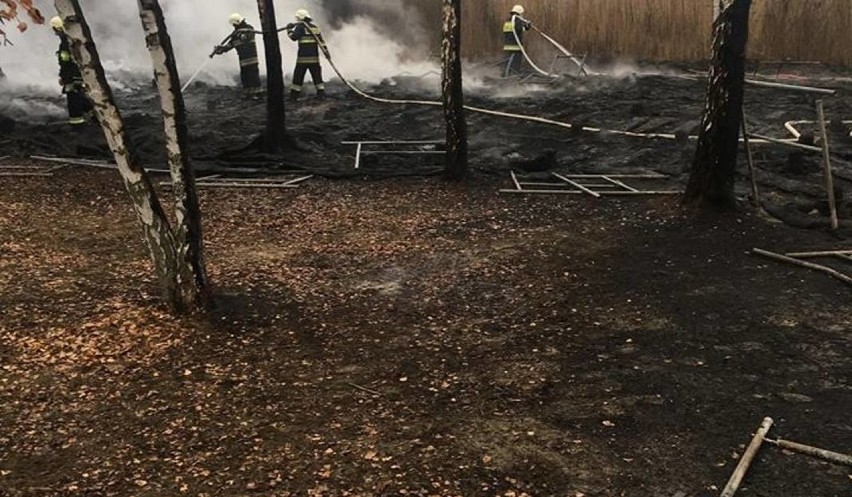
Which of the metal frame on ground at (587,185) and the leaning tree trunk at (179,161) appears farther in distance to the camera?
the metal frame on ground at (587,185)

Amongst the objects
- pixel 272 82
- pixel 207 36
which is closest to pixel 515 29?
pixel 272 82

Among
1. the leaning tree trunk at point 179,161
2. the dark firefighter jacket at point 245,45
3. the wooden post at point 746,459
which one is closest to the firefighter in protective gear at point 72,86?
the dark firefighter jacket at point 245,45

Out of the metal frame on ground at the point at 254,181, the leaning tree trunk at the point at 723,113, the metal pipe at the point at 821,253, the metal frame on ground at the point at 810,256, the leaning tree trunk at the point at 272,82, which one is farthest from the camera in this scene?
the leaning tree trunk at the point at 272,82

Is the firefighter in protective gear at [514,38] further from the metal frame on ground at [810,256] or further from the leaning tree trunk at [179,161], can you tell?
the leaning tree trunk at [179,161]

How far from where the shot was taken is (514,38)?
61.1ft

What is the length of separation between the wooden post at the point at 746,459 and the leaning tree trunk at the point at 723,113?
14.0 feet

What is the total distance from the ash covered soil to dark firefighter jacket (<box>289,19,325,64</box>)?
7.80 meters

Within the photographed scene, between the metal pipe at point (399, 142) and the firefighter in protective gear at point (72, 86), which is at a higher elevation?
the firefighter in protective gear at point (72, 86)

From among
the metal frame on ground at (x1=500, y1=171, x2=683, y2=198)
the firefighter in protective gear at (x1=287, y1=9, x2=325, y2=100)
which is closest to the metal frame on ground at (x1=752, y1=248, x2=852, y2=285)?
the metal frame on ground at (x1=500, y1=171, x2=683, y2=198)

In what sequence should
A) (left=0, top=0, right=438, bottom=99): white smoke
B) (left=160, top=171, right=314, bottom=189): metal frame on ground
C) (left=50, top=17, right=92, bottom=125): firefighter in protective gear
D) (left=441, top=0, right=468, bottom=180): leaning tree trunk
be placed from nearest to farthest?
(left=441, top=0, right=468, bottom=180): leaning tree trunk, (left=160, top=171, right=314, bottom=189): metal frame on ground, (left=50, top=17, right=92, bottom=125): firefighter in protective gear, (left=0, top=0, right=438, bottom=99): white smoke

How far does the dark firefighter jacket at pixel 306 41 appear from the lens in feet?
52.9

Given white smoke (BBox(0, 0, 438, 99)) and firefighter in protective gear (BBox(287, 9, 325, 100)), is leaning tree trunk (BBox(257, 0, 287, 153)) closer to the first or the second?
firefighter in protective gear (BBox(287, 9, 325, 100))

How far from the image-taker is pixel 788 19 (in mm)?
17891

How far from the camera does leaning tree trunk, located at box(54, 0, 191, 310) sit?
15.2ft
